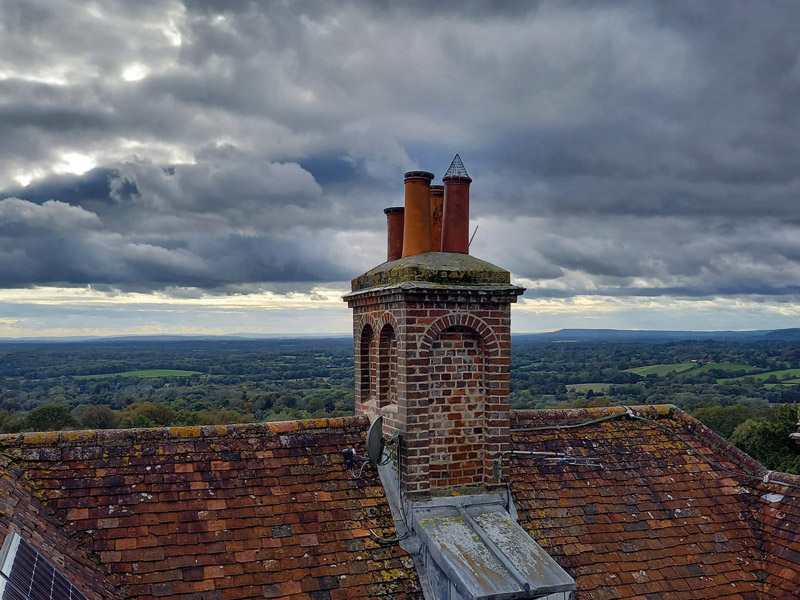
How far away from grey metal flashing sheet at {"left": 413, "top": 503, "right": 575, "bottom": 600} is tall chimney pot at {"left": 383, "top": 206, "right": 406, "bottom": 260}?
362cm

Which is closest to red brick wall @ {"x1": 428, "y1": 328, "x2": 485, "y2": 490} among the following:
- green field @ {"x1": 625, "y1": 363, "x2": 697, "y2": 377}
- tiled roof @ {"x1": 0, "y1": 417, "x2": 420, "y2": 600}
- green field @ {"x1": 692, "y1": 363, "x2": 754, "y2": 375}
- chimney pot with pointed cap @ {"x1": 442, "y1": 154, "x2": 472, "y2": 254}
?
tiled roof @ {"x1": 0, "y1": 417, "x2": 420, "y2": 600}

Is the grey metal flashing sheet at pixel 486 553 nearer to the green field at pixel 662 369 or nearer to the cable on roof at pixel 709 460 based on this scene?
the cable on roof at pixel 709 460

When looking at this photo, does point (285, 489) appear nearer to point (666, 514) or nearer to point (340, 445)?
point (340, 445)

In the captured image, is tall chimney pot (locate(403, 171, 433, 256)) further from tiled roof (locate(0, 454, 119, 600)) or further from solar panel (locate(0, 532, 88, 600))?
solar panel (locate(0, 532, 88, 600))

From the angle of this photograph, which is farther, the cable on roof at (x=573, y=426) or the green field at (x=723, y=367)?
the green field at (x=723, y=367)

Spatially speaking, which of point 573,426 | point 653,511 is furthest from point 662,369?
point 653,511

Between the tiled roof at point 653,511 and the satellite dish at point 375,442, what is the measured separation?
1.93 metres

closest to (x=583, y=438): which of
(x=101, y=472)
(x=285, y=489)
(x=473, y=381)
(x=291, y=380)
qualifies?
(x=473, y=381)

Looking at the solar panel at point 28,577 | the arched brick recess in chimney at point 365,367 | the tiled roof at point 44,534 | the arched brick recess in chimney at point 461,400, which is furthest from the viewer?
the arched brick recess in chimney at point 365,367

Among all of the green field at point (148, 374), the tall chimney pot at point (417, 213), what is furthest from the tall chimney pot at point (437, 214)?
the green field at point (148, 374)

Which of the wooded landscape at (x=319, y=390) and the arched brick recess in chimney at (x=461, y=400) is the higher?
the arched brick recess in chimney at (x=461, y=400)

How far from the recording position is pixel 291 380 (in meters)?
104

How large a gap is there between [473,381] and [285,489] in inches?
102

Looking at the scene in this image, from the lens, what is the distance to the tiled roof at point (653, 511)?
7.73 metres
